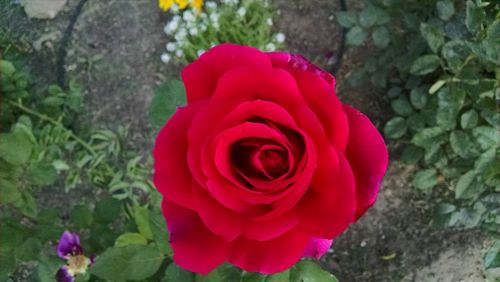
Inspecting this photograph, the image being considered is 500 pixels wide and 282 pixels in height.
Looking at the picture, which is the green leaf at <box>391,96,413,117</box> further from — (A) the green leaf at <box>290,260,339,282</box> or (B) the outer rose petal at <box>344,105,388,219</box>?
(B) the outer rose petal at <box>344,105,388,219</box>

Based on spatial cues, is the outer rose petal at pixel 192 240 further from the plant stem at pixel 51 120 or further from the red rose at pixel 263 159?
the plant stem at pixel 51 120

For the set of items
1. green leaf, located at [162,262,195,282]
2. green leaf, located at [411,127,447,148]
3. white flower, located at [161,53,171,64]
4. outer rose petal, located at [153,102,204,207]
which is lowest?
green leaf, located at [411,127,447,148]

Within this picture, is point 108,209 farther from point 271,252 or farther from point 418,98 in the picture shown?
point 418,98

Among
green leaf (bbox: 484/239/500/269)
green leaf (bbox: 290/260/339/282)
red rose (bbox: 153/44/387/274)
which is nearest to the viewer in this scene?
red rose (bbox: 153/44/387/274)

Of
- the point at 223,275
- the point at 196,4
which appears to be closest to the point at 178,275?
the point at 223,275

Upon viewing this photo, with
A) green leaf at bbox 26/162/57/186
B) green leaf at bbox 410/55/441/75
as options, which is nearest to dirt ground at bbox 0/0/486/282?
green leaf at bbox 410/55/441/75

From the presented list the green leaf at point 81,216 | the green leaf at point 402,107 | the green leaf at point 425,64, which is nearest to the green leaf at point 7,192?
the green leaf at point 81,216

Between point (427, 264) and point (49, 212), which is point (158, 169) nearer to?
point (49, 212)
